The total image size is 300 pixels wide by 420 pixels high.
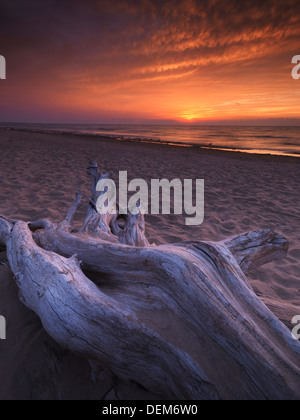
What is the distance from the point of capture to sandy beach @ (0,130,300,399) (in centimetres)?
127

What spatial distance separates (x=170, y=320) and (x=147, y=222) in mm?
2695

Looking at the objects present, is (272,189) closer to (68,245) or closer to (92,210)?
(92,210)

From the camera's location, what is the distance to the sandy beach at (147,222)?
4.18 ft

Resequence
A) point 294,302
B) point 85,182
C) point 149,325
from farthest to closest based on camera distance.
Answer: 1. point 85,182
2. point 294,302
3. point 149,325

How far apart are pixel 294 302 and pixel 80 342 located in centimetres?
212

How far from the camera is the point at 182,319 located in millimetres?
1319

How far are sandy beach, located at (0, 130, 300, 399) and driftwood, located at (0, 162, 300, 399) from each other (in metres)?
0.22

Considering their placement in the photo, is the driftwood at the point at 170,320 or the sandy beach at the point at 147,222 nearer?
the driftwood at the point at 170,320

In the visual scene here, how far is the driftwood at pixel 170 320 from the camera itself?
111cm

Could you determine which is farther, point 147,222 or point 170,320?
point 147,222

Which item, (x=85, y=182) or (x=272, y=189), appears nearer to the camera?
(x=85, y=182)

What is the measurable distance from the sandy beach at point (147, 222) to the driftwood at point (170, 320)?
0.73ft

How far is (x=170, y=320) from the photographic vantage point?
1.31 meters
